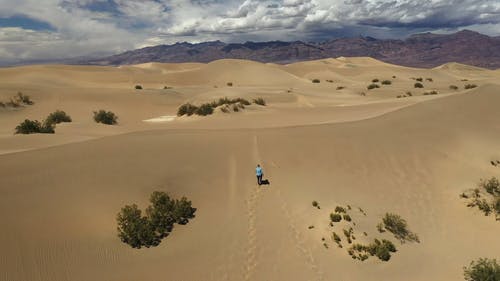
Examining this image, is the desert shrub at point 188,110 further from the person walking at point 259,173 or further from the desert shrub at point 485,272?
the desert shrub at point 485,272

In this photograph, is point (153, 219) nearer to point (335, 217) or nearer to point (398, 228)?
point (335, 217)

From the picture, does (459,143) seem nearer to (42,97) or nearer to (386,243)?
(386,243)

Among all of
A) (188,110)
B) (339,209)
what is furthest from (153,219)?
(188,110)

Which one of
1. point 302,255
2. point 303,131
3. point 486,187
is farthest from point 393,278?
point 303,131

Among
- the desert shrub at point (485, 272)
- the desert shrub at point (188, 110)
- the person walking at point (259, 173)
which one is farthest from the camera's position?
the desert shrub at point (188, 110)

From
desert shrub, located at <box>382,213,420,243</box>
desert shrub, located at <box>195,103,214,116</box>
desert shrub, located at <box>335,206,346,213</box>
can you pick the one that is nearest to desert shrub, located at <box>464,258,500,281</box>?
desert shrub, located at <box>382,213,420,243</box>

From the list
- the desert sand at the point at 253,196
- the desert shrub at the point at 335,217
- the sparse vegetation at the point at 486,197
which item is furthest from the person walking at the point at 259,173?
the sparse vegetation at the point at 486,197
